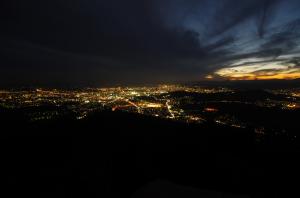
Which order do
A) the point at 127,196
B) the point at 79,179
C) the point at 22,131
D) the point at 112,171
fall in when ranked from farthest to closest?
1. the point at 22,131
2. the point at 112,171
3. the point at 79,179
4. the point at 127,196

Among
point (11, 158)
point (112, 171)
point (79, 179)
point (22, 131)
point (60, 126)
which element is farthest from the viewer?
point (60, 126)

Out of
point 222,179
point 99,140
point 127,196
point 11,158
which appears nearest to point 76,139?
point 99,140

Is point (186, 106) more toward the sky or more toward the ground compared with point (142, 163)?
more toward the ground

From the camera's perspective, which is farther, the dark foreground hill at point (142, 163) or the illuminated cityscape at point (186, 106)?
the illuminated cityscape at point (186, 106)

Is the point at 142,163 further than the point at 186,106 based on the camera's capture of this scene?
No

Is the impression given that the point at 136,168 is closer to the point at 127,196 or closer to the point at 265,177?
the point at 127,196

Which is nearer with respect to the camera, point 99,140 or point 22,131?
point 99,140

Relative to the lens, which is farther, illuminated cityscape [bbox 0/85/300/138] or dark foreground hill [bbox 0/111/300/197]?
illuminated cityscape [bbox 0/85/300/138]
